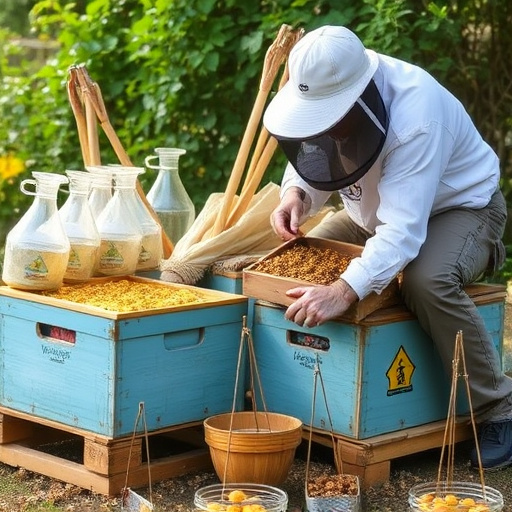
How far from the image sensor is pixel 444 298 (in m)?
3.69

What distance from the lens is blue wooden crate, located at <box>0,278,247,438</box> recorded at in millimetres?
3572

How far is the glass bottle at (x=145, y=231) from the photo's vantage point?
4.17 meters

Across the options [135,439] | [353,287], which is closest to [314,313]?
[353,287]

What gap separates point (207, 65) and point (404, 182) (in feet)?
10.5

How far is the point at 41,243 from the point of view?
374cm

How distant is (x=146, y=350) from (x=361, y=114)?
37.7 inches

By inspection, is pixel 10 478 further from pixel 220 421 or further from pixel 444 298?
pixel 444 298

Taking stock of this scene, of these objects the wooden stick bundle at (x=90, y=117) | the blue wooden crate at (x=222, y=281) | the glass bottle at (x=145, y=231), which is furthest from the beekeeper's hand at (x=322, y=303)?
the wooden stick bundle at (x=90, y=117)

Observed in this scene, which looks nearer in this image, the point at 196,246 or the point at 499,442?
the point at 499,442

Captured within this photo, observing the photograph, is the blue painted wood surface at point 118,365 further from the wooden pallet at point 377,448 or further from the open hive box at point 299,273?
the wooden pallet at point 377,448

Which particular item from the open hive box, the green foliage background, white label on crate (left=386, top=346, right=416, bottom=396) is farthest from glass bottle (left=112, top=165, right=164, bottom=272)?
the green foliage background

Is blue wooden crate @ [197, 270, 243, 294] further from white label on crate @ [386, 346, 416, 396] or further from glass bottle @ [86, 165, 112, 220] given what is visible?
white label on crate @ [386, 346, 416, 396]

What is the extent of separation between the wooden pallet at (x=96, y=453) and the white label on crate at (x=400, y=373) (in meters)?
0.63

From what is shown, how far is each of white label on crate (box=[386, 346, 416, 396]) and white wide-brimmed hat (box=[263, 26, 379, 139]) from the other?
782 millimetres
